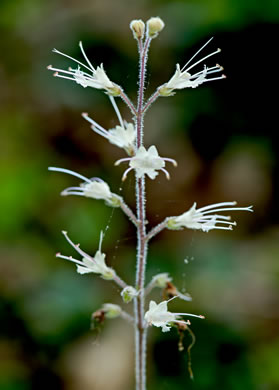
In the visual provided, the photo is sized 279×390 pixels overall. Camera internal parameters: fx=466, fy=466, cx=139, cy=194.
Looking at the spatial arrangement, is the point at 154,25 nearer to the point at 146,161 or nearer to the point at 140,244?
the point at 146,161

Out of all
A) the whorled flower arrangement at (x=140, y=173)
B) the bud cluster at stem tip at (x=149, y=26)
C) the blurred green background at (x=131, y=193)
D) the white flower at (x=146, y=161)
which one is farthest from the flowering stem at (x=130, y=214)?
the blurred green background at (x=131, y=193)

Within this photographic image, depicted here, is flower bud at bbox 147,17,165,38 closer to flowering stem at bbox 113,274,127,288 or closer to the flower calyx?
the flower calyx

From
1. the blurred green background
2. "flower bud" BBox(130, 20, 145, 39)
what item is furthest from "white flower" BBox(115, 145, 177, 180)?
the blurred green background

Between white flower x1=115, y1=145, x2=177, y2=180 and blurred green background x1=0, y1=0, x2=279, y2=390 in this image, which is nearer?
white flower x1=115, y1=145, x2=177, y2=180

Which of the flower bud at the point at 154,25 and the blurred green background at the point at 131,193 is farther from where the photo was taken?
the blurred green background at the point at 131,193

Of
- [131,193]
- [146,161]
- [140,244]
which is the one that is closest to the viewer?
[146,161]

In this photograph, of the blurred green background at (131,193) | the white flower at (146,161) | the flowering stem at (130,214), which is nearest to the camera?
the white flower at (146,161)

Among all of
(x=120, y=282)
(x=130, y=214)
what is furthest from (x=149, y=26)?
(x=120, y=282)

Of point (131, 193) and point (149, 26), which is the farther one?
point (131, 193)

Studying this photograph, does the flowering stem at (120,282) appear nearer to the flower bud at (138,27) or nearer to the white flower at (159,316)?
Answer: the white flower at (159,316)

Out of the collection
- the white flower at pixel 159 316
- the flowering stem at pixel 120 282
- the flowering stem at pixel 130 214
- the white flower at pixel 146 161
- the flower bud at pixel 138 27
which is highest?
the flower bud at pixel 138 27
